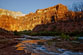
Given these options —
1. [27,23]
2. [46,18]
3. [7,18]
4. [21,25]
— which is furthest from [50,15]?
[7,18]

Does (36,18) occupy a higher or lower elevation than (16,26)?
higher

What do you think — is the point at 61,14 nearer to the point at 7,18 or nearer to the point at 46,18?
the point at 46,18

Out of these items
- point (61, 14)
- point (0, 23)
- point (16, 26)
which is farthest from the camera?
point (16, 26)

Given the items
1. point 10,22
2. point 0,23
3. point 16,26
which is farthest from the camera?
point 16,26

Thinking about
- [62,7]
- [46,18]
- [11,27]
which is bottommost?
[11,27]

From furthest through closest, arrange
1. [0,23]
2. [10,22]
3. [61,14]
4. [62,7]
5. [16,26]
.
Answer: [16,26] → [10,22] → [0,23] → [62,7] → [61,14]

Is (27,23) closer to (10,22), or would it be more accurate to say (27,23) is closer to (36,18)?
(36,18)

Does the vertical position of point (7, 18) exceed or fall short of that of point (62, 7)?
it falls short

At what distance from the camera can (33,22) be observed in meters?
78.6

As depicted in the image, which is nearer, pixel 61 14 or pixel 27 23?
pixel 61 14

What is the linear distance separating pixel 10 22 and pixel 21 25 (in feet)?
34.7

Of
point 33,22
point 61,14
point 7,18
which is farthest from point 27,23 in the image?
point 61,14

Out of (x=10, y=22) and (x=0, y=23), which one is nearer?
(x=0, y=23)

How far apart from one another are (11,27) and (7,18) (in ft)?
26.4
